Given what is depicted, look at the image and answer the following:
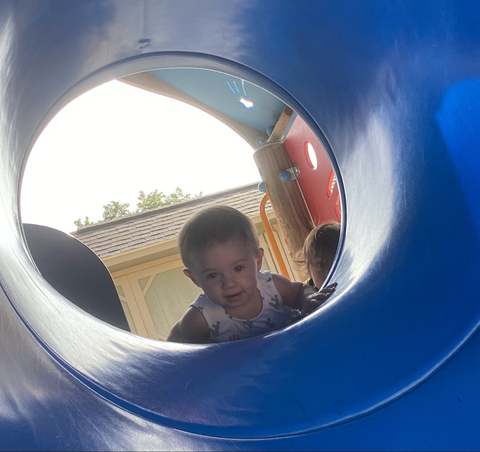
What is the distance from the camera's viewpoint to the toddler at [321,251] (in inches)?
73.9

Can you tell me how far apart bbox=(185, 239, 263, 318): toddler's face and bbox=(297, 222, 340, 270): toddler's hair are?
19.2 inches

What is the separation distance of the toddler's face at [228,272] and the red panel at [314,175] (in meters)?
1.36

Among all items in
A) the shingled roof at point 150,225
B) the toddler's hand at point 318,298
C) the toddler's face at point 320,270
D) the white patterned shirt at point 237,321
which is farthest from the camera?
the shingled roof at point 150,225

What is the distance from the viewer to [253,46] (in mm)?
1602

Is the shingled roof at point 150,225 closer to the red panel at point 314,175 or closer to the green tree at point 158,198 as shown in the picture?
the red panel at point 314,175

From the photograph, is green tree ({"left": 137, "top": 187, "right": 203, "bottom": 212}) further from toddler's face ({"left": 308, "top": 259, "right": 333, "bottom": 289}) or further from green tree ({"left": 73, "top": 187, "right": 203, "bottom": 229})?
toddler's face ({"left": 308, "top": 259, "right": 333, "bottom": 289})

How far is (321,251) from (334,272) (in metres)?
0.39

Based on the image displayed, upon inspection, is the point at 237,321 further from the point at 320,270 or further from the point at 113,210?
the point at 113,210

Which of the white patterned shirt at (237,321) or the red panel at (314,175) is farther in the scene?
the red panel at (314,175)

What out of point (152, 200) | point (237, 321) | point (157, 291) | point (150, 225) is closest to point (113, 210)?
point (152, 200)

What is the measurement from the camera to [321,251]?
1932 mm

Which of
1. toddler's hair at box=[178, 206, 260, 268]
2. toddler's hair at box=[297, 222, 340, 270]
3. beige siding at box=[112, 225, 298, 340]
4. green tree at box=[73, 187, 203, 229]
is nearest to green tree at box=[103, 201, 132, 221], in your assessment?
green tree at box=[73, 187, 203, 229]

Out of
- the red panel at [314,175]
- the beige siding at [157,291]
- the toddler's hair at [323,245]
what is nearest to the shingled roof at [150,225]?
the beige siding at [157,291]

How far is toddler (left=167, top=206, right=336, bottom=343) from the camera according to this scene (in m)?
1.45
